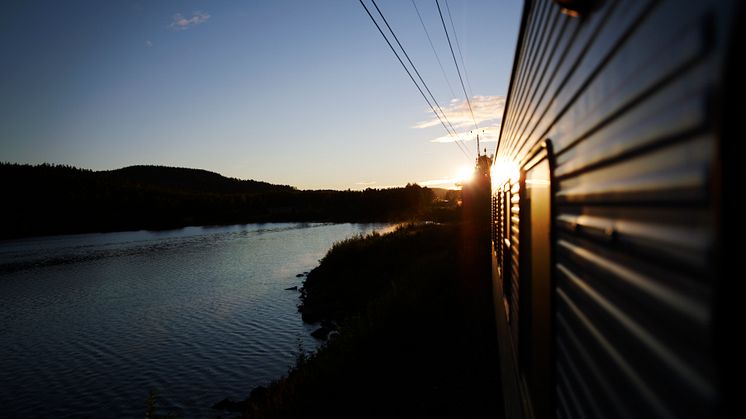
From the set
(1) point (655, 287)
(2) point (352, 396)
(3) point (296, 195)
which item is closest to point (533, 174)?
(1) point (655, 287)

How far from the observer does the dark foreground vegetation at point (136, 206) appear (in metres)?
77.1

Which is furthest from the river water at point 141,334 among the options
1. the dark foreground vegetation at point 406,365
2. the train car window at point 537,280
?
the train car window at point 537,280

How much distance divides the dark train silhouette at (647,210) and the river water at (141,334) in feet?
33.0

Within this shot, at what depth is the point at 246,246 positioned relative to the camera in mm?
49250

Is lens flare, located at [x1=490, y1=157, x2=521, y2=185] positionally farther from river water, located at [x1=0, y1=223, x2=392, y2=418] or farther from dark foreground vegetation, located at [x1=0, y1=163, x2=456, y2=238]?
dark foreground vegetation, located at [x1=0, y1=163, x2=456, y2=238]

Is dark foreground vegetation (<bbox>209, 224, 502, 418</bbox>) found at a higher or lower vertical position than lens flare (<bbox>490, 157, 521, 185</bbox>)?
lower

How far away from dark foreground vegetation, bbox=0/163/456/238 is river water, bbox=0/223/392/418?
3701 cm

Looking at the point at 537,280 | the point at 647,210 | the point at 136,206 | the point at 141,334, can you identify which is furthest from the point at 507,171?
the point at 136,206

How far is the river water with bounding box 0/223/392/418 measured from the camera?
1412 cm

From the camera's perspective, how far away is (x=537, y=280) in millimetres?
3754

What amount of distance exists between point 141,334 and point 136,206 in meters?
88.6

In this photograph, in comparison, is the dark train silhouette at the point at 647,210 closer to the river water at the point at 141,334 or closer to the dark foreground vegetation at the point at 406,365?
the dark foreground vegetation at the point at 406,365

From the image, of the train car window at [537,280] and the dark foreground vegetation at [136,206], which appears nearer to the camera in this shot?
the train car window at [537,280]

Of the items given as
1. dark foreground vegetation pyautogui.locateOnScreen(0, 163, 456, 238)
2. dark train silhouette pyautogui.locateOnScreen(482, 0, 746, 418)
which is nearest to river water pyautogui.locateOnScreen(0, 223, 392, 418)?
dark train silhouette pyautogui.locateOnScreen(482, 0, 746, 418)
